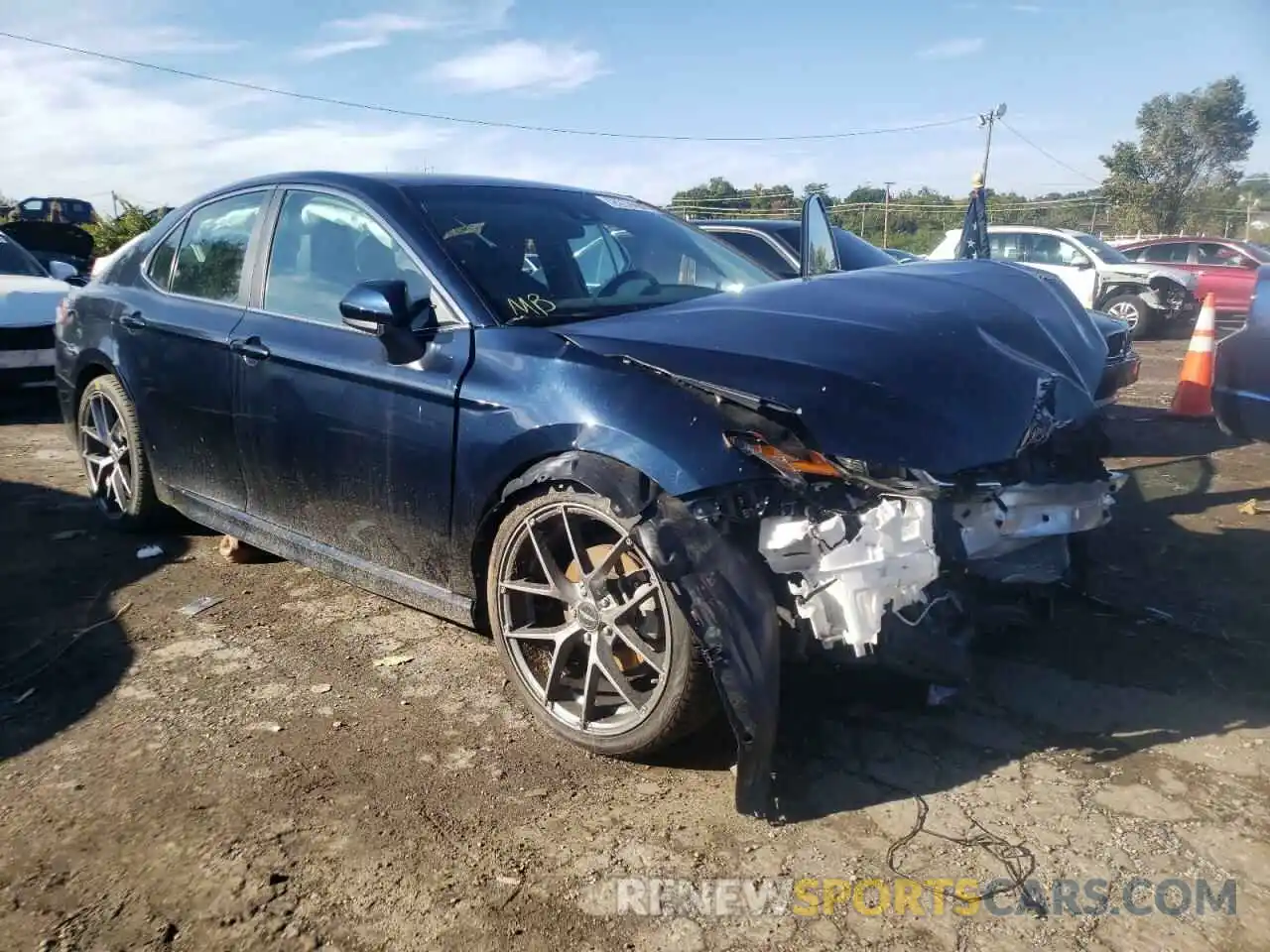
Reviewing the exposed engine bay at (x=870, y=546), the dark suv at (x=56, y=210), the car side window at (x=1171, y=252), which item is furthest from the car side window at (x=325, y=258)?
the dark suv at (x=56, y=210)

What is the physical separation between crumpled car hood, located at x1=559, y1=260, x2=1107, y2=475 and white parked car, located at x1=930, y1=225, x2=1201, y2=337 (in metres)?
11.4

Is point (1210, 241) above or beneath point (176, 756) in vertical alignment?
above

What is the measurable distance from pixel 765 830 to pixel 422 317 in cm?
186

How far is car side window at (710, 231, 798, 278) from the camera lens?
7.65 m

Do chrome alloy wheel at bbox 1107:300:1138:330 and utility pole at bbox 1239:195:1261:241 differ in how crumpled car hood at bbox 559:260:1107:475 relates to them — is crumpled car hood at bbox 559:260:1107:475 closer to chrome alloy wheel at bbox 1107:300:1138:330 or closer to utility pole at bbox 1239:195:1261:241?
chrome alloy wheel at bbox 1107:300:1138:330

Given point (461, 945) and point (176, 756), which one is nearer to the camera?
point (461, 945)

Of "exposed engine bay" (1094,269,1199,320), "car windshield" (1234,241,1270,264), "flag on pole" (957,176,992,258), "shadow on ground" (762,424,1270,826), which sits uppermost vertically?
"flag on pole" (957,176,992,258)

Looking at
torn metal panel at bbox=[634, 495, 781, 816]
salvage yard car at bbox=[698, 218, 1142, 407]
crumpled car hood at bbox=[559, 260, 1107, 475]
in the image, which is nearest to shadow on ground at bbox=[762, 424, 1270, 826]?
torn metal panel at bbox=[634, 495, 781, 816]

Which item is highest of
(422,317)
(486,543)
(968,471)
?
(422,317)

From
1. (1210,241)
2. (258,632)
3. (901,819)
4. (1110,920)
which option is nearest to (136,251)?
(258,632)

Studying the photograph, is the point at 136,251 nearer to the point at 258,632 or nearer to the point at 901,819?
the point at 258,632

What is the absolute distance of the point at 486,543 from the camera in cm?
311

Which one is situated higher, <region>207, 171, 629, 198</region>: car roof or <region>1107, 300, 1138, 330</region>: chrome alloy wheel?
<region>207, 171, 629, 198</region>: car roof

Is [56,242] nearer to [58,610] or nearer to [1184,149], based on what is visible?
[58,610]
